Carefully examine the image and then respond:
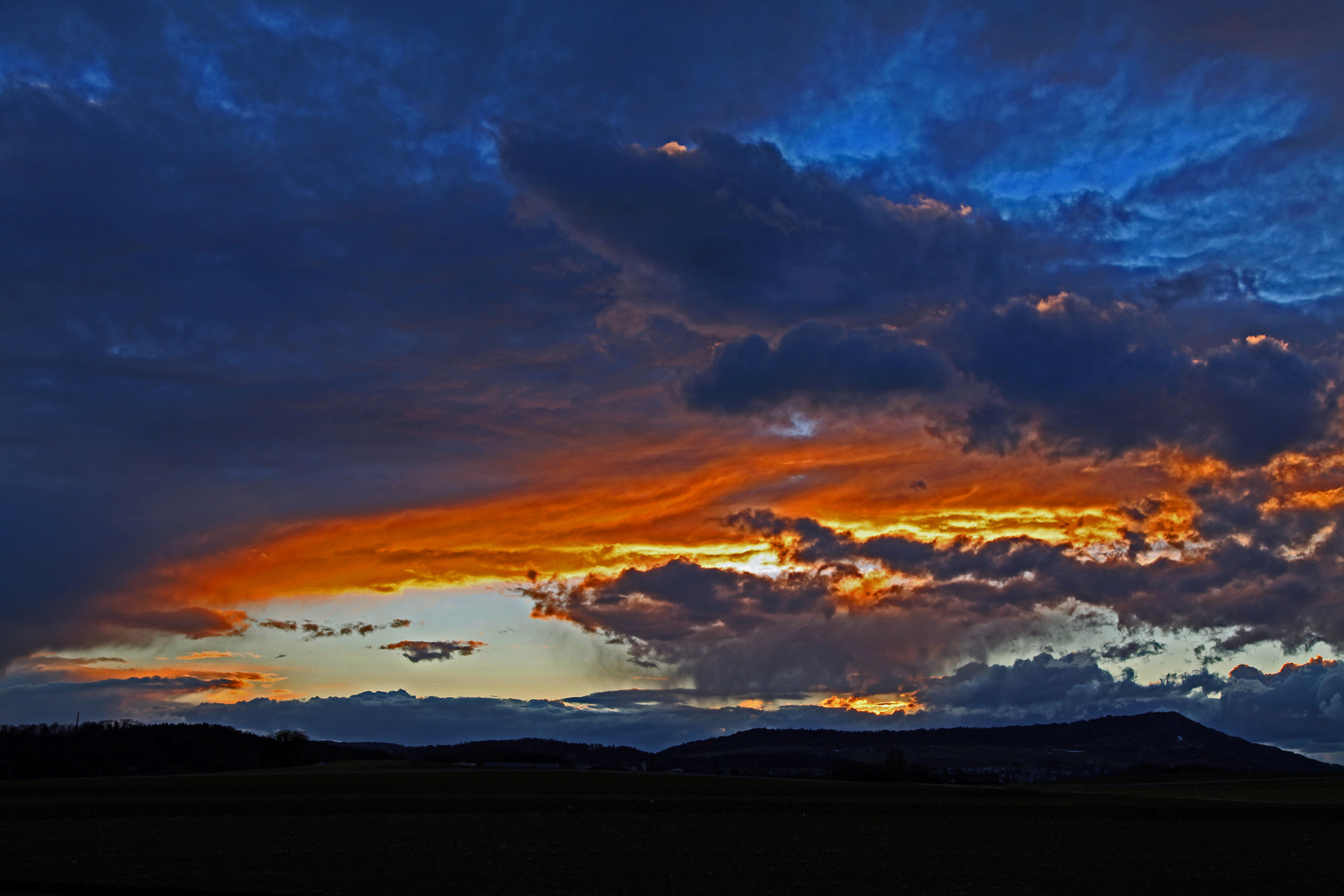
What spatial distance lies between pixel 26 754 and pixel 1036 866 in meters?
181

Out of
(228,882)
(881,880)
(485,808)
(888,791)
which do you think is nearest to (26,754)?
(485,808)

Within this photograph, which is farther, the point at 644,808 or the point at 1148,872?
the point at 644,808

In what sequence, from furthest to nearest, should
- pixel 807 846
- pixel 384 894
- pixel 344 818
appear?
pixel 344 818
pixel 807 846
pixel 384 894

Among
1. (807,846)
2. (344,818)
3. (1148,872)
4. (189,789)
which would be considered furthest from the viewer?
(189,789)

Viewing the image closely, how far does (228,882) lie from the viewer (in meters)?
35.4

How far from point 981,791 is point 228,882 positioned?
353 ft

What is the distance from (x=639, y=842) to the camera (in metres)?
52.8

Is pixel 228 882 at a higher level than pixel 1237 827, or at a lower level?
higher

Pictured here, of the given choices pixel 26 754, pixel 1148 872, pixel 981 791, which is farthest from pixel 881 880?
pixel 26 754

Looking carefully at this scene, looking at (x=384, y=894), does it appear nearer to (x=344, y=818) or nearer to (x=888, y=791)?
(x=344, y=818)

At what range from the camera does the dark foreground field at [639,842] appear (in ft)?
121

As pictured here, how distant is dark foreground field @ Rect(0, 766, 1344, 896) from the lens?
36.8 metres

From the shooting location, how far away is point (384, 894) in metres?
33.0

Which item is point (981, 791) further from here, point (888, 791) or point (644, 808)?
point (644, 808)
